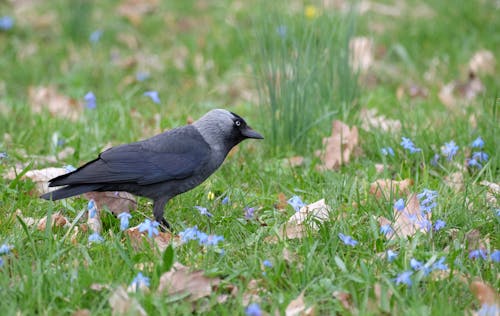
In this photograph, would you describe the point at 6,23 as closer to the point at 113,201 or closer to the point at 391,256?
the point at 113,201

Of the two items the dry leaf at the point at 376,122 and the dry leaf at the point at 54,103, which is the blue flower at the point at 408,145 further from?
the dry leaf at the point at 54,103

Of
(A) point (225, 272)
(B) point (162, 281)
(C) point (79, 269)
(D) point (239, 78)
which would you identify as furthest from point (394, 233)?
(D) point (239, 78)

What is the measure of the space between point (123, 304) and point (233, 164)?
6.67 ft

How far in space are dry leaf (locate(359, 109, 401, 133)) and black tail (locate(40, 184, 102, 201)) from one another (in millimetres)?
2056

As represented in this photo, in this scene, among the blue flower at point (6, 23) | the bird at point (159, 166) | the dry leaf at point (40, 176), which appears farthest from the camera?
the blue flower at point (6, 23)

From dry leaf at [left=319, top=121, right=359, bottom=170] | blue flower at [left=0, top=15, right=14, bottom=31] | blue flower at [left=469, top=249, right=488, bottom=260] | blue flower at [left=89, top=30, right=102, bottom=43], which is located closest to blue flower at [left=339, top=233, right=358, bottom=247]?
blue flower at [left=469, top=249, right=488, bottom=260]

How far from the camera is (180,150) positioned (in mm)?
4199

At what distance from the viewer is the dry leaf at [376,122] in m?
Result: 5.03

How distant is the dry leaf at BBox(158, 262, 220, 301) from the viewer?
3006 mm

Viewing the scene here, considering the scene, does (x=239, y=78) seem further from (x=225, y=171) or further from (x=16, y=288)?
(x=16, y=288)

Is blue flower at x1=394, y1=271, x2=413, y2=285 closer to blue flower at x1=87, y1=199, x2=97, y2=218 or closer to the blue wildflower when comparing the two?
the blue wildflower

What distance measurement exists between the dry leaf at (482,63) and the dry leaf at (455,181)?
2.56 metres

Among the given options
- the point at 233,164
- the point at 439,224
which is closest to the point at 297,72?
the point at 233,164

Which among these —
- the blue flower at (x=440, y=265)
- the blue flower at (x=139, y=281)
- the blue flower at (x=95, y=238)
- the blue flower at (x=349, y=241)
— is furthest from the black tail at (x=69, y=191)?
the blue flower at (x=440, y=265)
